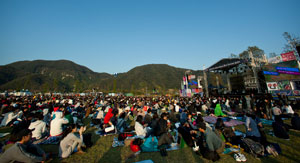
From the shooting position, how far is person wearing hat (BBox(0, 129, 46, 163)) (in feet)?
9.11

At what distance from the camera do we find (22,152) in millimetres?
2893

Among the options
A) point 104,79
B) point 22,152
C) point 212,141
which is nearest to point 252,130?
point 212,141

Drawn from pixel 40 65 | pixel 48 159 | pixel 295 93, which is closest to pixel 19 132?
pixel 48 159

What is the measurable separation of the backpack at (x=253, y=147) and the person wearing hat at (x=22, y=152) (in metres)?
6.16

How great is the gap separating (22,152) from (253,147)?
20.9ft

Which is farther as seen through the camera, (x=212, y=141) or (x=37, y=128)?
(x=37, y=128)

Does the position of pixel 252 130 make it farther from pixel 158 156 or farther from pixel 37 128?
pixel 37 128

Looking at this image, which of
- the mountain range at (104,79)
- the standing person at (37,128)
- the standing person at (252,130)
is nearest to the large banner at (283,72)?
the standing person at (252,130)

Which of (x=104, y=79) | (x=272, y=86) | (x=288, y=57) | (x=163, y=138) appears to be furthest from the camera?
(x=104, y=79)

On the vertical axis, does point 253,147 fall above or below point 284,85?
below

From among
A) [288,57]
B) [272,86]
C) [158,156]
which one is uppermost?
[288,57]

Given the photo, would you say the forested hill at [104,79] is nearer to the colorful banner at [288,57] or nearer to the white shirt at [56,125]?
the colorful banner at [288,57]

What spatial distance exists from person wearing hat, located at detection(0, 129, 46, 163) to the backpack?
6160mm

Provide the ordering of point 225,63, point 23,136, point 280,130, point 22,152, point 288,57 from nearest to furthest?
point 22,152, point 23,136, point 280,130, point 288,57, point 225,63
